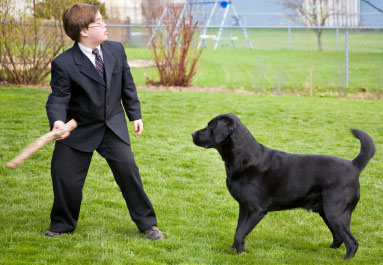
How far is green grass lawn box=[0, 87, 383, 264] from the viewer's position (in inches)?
167

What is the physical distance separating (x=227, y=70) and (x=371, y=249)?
44.1ft

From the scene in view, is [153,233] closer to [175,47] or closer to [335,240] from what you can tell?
[335,240]

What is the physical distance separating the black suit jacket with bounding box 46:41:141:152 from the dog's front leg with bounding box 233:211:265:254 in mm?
1202

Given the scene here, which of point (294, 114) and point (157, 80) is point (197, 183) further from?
point (157, 80)

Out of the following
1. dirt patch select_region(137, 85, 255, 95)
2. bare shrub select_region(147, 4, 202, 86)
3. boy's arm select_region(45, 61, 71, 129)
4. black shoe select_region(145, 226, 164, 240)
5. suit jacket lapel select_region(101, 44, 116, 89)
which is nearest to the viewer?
boy's arm select_region(45, 61, 71, 129)

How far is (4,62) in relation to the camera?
40.3 feet

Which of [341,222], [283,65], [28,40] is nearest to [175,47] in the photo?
[28,40]

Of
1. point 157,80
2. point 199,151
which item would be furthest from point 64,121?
point 157,80

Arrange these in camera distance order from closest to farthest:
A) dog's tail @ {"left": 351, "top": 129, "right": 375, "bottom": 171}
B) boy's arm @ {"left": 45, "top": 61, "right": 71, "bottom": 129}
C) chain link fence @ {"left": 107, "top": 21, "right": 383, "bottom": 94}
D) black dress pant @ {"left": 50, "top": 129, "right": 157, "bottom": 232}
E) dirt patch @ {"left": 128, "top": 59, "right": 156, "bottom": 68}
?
dog's tail @ {"left": 351, "top": 129, "right": 375, "bottom": 171} → boy's arm @ {"left": 45, "top": 61, "right": 71, "bottom": 129} → black dress pant @ {"left": 50, "top": 129, "right": 157, "bottom": 232} → chain link fence @ {"left": 107, "top": 21, "right": 383, "bottom": 94} → dirt patch @ {"left": 128, "top": 59, "right": 156, "bottom": 68}

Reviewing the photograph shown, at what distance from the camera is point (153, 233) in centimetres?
457

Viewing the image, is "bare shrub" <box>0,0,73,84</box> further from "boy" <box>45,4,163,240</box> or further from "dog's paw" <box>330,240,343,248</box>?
"dog's paw" <box>330,240,343,248</box>

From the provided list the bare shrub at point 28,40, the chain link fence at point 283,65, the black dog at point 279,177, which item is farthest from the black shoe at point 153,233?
the bare shrub at point 28,40

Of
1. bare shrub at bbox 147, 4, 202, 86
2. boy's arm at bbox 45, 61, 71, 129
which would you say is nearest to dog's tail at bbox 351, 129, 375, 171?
boy's arm at bbox 45, 61, 71, 129

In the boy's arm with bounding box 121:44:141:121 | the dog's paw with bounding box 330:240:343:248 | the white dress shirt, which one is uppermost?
the white dress shirt
